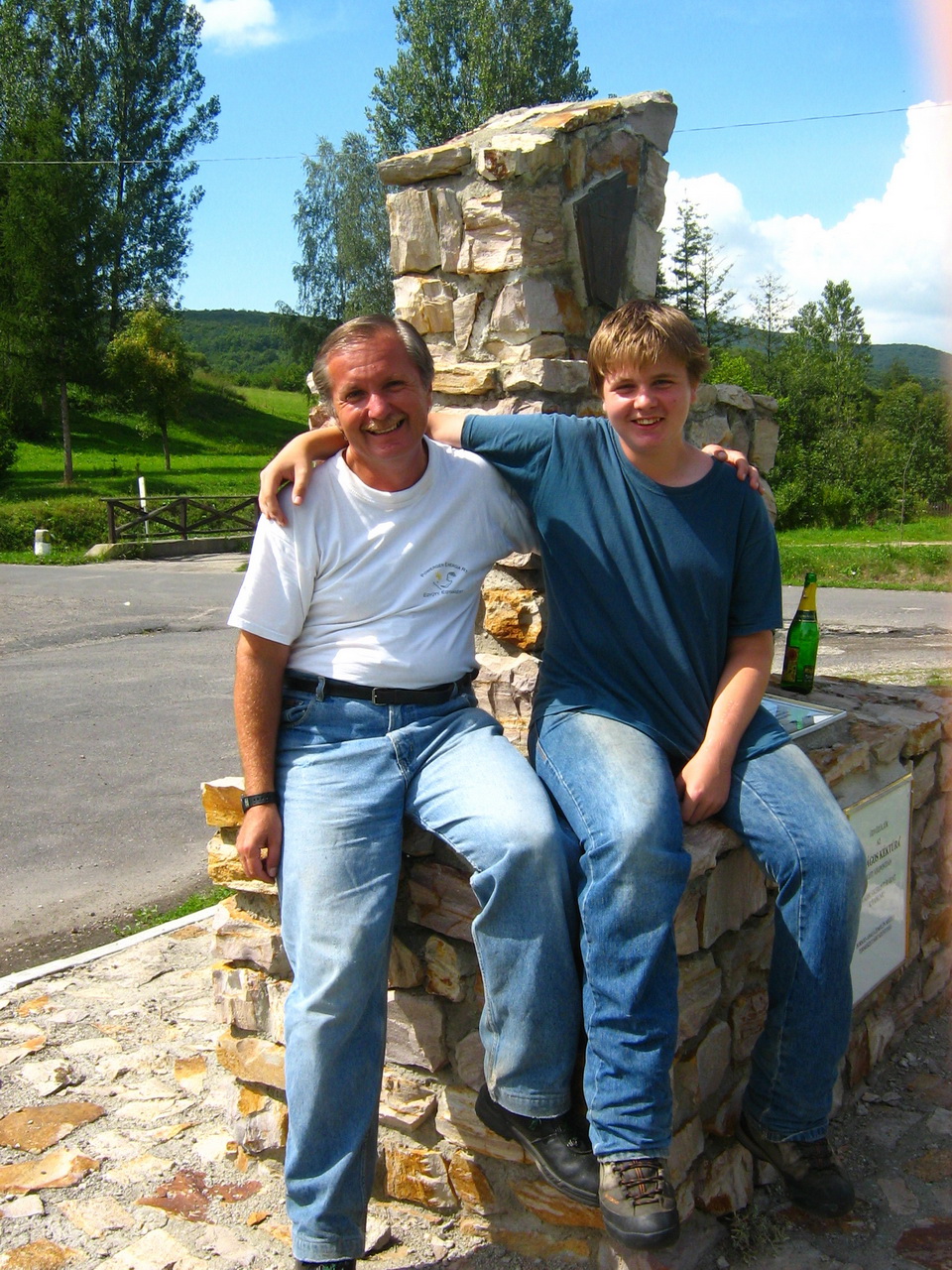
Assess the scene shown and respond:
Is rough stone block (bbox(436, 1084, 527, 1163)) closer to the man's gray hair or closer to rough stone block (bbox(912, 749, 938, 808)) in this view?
the man's gray hair

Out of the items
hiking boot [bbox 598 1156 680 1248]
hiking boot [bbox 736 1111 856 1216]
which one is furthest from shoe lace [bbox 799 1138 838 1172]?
hiking boot [bbox 598 1156 680 1248]

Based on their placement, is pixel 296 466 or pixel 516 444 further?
pixel 516 444

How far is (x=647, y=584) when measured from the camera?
2.54m

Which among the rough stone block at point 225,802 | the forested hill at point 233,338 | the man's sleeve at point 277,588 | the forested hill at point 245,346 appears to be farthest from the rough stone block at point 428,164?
the forested hill at point 233,338

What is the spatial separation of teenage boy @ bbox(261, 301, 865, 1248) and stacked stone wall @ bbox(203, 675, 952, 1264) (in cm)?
15

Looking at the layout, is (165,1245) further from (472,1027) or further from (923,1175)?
(923,1175)

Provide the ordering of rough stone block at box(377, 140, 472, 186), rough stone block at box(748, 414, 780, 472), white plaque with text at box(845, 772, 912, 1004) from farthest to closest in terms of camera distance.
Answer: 1. rough stone block at box(748, 414, 780, 472)
2. rough stone block at box(377, 140, 472, 186)
3. white plaque with text at box(845, 772, 912, 1004)

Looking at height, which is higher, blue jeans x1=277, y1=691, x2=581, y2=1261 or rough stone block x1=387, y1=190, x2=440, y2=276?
rough stone block x1=387, y1=190, x2=440, y2=276

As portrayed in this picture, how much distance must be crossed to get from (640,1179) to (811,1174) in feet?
1.65

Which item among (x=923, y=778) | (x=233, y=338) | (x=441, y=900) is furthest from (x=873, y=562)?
(x=233, y=338)

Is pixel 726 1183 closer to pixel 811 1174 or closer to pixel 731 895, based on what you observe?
pixel 811 1174

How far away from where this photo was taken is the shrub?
791 inches

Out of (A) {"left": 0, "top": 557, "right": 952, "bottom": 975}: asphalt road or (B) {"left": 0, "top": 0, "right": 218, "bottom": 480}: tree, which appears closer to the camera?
(A) {"left": 0, "top": 557, "right": 952, "bottom": 975}: asphalt road

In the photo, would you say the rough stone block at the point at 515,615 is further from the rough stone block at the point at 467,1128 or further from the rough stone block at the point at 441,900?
the rough stone block at the point at 467,1128
